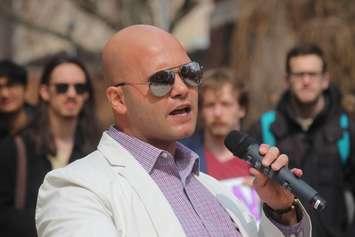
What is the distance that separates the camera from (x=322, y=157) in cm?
518

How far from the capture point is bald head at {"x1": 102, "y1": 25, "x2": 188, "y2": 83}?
9.52 feet

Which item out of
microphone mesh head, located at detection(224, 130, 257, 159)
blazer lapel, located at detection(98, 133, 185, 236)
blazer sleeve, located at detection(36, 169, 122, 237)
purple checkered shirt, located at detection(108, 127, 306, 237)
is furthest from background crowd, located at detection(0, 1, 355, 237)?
blazer sleeve, located at detection(36, 169, 122, 237)

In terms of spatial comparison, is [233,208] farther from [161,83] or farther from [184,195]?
[161,83]

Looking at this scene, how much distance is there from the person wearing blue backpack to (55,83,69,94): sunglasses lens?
44.9 inches

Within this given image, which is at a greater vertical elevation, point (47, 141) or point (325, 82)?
point (325, 82)

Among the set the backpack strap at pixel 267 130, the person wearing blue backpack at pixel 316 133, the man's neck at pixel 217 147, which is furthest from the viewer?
the backpack strap at pixel 267 130

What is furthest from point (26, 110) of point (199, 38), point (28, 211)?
point (199, 38)

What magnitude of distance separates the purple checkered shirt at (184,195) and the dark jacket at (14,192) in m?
1.99

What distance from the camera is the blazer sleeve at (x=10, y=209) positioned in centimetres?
483

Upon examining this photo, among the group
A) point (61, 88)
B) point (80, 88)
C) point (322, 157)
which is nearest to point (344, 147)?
point (322, 157)

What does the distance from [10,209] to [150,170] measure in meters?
2.20

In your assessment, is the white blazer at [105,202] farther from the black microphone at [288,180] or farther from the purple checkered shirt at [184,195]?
the black microphone at [288,180]

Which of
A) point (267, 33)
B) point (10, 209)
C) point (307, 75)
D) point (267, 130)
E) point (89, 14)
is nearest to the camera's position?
point (10, 209)

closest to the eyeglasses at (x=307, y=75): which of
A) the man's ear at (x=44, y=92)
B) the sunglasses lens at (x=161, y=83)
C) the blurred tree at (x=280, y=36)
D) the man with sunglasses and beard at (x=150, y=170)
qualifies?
the man's ear at (x=44, y=92)
